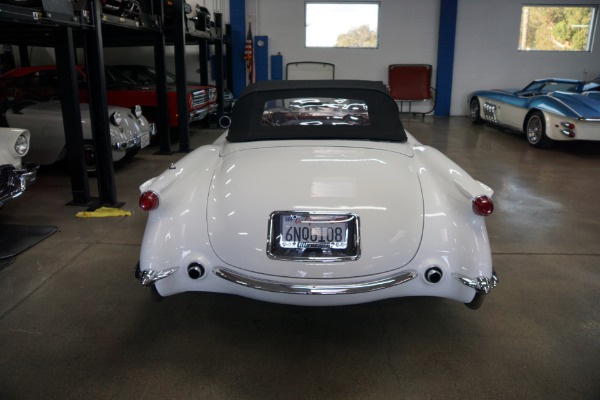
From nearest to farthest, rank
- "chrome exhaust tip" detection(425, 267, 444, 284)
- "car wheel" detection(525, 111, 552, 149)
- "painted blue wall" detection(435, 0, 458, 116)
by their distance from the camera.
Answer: "chrome exhaust tip" detection(425, 267, 444, 284)
"car wheel" detection(525, 111, 552, 149)
"painted blue wall" detection(435, 0, 458, 116)

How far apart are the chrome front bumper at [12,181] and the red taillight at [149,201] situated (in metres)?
2.08

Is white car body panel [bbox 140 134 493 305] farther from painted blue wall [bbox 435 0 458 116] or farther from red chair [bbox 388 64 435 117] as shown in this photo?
painted blue wall [bbox 435 0 458 116]

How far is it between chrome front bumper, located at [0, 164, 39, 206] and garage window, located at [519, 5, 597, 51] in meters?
13.6

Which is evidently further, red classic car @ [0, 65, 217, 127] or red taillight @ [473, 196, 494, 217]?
red classic car @ [0, 65, 217, 127]

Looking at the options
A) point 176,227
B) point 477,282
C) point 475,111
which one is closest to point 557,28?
point 475,111

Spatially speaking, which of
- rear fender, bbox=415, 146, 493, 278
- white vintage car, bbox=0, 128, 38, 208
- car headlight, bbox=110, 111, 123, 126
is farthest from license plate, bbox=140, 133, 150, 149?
rear fender, bbox=415, 146, 493, 278

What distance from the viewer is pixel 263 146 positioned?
2.87 meters

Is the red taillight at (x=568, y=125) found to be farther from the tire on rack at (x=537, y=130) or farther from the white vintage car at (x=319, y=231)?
the white vintage car at (x=319, y=231)

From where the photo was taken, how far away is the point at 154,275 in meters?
2.35

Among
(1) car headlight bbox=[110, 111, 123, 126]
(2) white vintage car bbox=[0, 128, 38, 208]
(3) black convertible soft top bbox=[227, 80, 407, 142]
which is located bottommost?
(2) white vintage car bbox=[0, 128, 38, 208]

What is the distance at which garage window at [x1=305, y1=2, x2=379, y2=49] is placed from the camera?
13.9 metres

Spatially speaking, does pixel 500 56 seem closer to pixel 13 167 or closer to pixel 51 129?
pixel 51 129

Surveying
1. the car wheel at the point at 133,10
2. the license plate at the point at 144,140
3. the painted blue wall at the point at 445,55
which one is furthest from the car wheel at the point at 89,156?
the painted blue wall at the point at 445,55

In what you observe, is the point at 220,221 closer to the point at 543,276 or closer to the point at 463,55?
the point at 543,276
